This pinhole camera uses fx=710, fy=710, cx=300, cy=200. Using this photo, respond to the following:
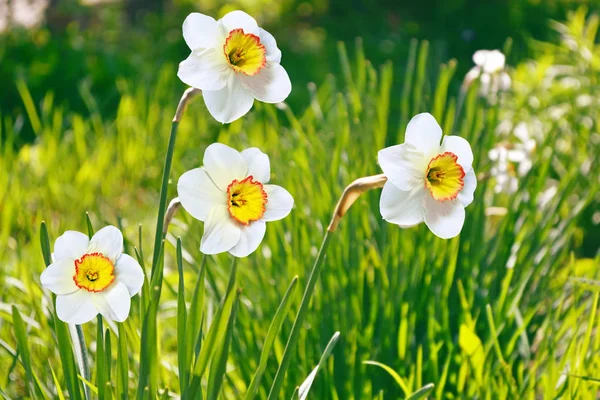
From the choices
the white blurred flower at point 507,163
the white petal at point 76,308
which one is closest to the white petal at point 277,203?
the white petal at point 76,308

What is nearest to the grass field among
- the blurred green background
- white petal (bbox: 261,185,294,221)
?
white petal (bbox: 261,185,294,221)

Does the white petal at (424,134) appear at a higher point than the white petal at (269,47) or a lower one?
lower

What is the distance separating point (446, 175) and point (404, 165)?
0.05 meters

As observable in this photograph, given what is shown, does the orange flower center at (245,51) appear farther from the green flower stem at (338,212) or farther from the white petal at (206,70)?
the green flower stem at (338,212)

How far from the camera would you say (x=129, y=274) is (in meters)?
0.75

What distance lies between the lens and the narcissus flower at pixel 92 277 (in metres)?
0.73

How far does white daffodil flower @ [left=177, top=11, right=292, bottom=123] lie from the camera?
717 millimetres

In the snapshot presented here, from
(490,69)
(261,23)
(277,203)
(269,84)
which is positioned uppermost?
(261,23)

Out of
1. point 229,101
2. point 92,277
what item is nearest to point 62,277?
point 92,277

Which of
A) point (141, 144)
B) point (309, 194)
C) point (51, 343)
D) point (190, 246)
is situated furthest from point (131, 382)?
point (141, 144)

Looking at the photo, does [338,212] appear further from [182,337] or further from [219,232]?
[182,337]

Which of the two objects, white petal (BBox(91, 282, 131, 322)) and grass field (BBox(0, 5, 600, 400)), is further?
grass field (BBox(0, 5, 600, 400))

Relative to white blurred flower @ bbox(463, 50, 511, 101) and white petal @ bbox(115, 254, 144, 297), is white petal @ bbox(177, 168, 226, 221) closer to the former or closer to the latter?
white petal @ bbox(115, 254, 144, 297)

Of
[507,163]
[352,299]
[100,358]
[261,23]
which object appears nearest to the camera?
[100,358]
